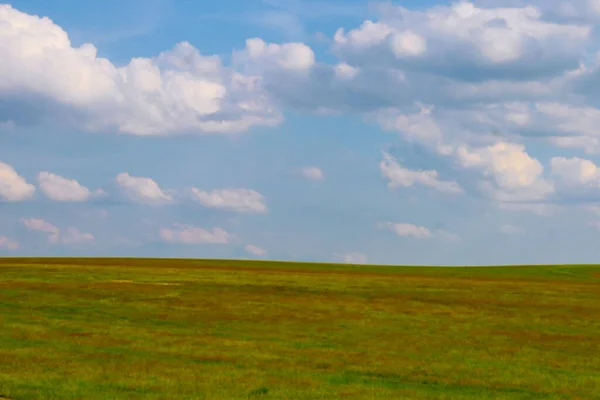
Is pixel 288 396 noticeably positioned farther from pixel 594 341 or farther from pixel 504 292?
pixel 504 292

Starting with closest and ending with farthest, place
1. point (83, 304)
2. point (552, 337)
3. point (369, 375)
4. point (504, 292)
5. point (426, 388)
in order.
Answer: point (426, 388) → point (369, 375) → point (552, 337) → point (83, 304) → point (504, 292)

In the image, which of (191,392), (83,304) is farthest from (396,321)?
(191,392)

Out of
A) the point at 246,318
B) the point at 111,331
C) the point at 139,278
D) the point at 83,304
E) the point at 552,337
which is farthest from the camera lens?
the point at 139,278

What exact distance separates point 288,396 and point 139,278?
6935cm

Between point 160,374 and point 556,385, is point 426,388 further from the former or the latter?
point 160,374

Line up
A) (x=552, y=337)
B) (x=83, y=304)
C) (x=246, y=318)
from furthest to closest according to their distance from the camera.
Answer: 1. (x=83, y=304)
2. (x=246, y=318)
3. (x=552, y=337)

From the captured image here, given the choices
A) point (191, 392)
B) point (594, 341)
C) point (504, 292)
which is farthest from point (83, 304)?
point (504, 292)

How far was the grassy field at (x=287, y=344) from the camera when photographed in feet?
102

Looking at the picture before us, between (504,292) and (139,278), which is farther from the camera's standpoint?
(139,278)

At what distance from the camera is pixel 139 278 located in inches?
3745

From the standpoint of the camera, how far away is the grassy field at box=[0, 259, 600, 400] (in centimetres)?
Result: 3098

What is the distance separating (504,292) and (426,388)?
60.2 m

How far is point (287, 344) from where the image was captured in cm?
4400

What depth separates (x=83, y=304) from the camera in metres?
61.7
